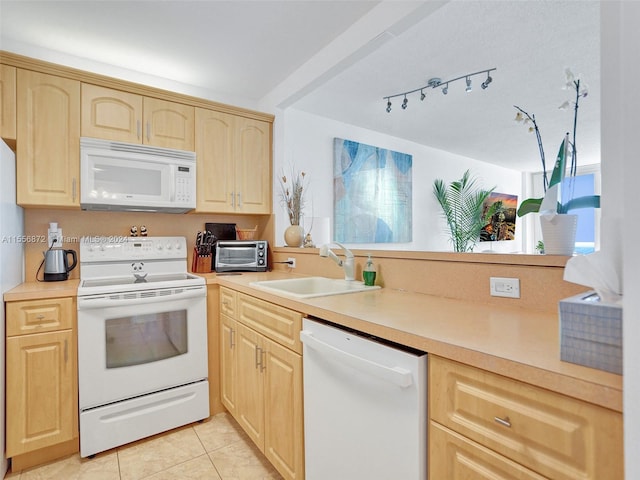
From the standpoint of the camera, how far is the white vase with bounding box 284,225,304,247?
2602mm

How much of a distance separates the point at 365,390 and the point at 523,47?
8.11ft

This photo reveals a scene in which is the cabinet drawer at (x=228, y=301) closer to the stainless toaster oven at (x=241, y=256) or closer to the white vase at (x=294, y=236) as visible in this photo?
the stainless toaster oven at (x=241, y=256)

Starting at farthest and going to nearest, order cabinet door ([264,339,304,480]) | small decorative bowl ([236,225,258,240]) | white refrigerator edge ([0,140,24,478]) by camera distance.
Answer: small decorative bowl ([236,225,258,240])
white refrigerator edge ([0,140,24,478])
cabinet door ([264,339,304,480])

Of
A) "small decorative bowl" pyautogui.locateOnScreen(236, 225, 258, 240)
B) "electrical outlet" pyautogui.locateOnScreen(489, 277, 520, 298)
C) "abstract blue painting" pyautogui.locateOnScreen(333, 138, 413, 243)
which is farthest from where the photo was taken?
"abstract blue painting" pyautogui.locateOnScreen(333, 138, 413, 243)

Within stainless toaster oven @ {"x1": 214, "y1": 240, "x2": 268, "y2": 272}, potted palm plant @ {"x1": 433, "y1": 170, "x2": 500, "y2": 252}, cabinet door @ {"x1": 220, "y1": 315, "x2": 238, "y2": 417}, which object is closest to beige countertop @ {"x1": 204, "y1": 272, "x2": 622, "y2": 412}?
cabinet door @ {"x1": 220, "y1": 315, "x2": 238, "y2": 417}

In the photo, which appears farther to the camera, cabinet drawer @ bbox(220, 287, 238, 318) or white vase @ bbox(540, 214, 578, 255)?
cabinet drawer @ bbox(220, 287, 238, 318)

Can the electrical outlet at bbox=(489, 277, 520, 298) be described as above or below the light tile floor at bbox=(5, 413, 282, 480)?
above

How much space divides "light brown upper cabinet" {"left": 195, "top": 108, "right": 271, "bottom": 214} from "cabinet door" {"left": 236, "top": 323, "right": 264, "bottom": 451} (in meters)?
1.08

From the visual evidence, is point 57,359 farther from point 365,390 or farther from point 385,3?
point 385,3

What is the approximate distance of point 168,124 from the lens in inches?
93.9

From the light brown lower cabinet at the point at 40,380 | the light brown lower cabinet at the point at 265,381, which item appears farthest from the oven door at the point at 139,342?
the light brown lower cabinet at the point at 265,381

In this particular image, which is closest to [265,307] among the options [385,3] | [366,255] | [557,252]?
[366,255]

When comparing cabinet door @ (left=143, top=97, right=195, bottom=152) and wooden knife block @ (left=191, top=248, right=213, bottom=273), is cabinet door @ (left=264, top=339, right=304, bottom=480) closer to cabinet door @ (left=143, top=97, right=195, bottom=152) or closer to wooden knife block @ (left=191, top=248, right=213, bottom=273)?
wooden knife block @ (left=191, top=248, right=213, bottom=273)

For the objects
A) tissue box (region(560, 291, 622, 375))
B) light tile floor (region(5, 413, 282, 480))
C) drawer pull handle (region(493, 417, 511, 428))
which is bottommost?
light tile floor (region(5, 413, 282, 480))
